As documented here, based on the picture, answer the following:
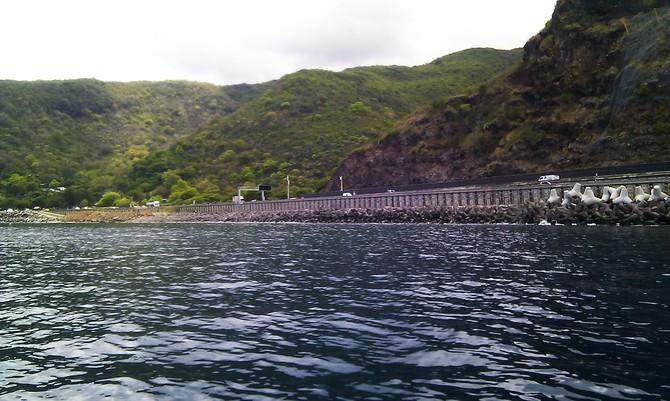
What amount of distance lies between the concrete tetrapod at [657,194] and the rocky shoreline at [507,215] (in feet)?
2.25

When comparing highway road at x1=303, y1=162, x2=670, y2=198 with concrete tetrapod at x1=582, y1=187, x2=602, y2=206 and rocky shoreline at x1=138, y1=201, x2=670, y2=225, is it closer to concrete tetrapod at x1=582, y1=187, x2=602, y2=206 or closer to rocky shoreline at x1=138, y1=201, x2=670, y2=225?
concrete tetrapod at x1=582, y1=187, x2=602, y2=206

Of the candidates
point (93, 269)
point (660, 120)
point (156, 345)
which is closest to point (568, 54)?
point (660, 120)

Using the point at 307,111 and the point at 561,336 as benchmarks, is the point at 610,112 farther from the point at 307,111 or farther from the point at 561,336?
the point at 307,111

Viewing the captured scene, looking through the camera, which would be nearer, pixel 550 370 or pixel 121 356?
pixel 550 370

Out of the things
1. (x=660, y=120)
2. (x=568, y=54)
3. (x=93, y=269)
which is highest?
(x=568, y=54)

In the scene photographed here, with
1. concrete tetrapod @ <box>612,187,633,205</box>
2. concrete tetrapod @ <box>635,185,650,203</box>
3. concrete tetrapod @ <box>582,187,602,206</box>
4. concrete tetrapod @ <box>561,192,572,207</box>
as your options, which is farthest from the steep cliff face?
concrete tetrapod @ <box>612,187,633,205</box>

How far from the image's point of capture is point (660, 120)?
63.0 metres

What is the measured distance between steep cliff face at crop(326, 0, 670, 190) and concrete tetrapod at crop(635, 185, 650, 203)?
20.1m

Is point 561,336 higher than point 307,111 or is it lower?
lower

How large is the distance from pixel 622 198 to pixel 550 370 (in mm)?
42009

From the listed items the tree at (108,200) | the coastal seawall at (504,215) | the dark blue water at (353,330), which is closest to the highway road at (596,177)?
the coastal seawall at (504,215)

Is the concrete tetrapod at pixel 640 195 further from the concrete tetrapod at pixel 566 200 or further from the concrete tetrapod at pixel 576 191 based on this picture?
the concrete tetrapod at pixel 566 200

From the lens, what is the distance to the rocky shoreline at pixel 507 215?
138ft

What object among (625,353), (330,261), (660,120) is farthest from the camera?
(660,120)
